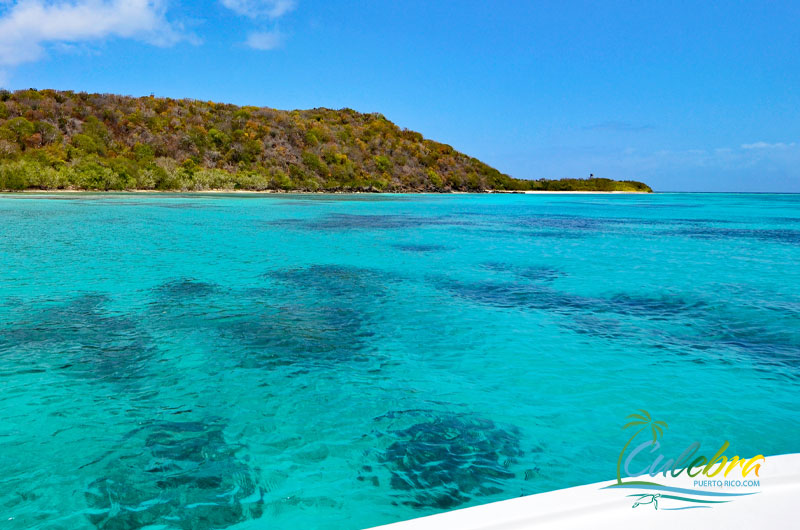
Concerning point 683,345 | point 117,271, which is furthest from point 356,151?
point 683,345

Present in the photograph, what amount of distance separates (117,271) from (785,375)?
44.7 ft

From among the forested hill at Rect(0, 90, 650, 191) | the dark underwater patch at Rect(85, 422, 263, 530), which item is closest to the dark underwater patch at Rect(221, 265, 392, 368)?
the dark underwater patch at Rect(85, 422, 263, 530)

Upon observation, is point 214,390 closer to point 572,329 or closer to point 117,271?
point 572,329

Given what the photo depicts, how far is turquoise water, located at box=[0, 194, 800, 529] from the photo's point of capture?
412cm

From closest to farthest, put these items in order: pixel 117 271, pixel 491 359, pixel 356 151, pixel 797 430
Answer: pixel 797 430, pixel 491 359, pixel 117 271, pixel 356 151

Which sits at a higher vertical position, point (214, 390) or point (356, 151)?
point (356, 151)

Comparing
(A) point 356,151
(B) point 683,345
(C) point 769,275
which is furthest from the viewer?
(A) point 356,151

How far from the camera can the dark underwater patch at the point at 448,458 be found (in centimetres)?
409

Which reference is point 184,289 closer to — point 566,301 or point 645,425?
point 566,301

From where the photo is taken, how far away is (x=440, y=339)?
8148 millimetres

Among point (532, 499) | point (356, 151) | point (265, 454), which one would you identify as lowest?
point (265, 454)

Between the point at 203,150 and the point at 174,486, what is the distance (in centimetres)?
8441

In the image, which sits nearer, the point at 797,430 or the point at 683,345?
the point at 797,430

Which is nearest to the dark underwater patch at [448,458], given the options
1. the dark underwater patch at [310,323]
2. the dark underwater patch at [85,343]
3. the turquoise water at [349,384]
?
the turquoise water at [349,384]
